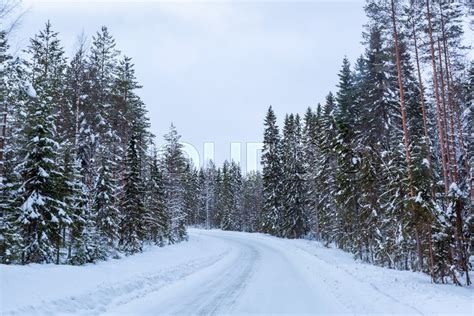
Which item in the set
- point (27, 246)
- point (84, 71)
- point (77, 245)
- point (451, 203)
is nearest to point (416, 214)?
point (451, 203)

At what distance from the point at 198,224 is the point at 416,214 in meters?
77.9

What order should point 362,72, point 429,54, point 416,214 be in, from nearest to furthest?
point 416,214 < point 429,54 < point 362,72

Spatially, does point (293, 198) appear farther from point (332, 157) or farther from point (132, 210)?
point (132, 210)

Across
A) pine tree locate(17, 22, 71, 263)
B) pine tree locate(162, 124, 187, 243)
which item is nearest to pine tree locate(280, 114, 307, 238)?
pine tree locate(162, 124, 187, 243)

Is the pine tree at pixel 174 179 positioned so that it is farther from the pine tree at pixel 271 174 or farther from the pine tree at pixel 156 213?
the pine tree at pixel 271 174

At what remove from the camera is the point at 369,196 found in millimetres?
23578

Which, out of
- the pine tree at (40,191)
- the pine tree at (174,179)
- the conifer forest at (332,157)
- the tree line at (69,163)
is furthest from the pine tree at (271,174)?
the pine tree at (40,191)

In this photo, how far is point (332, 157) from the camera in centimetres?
3450

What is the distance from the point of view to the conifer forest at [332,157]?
14.1 metres

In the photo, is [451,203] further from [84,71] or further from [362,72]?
[84,71]

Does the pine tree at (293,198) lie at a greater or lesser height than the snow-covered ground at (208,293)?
greater

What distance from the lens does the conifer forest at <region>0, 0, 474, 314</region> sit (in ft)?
46.3

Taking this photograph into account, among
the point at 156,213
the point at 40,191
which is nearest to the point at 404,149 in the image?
the point at 40,191

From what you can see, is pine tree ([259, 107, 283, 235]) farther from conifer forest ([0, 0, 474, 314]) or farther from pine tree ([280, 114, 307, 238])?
conifer forest ([0, 0, 474, 314])
